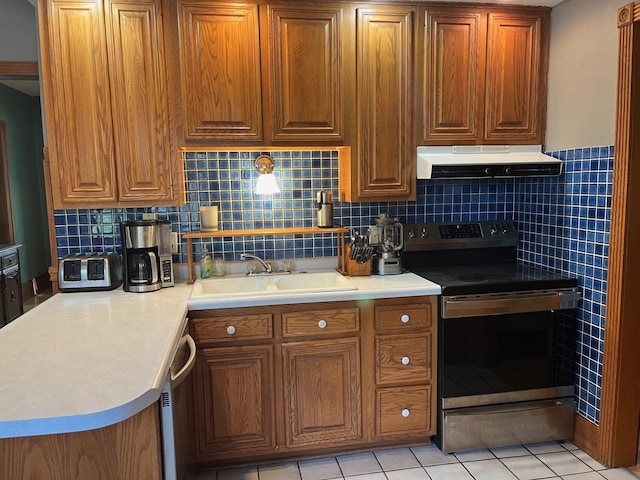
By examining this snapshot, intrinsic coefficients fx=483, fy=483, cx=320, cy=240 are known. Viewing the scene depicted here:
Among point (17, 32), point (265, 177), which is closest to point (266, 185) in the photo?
point (265, 177)

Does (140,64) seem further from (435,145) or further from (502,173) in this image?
(502,173)

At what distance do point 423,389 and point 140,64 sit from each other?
7.05 feet

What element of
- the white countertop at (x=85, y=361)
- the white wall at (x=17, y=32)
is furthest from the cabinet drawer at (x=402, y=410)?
the white wall at (x=17, y=32)

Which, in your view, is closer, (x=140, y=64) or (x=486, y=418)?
(x=140, y=64)

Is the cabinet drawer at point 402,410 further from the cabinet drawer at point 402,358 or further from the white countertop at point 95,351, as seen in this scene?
the white countertop at point 95,351

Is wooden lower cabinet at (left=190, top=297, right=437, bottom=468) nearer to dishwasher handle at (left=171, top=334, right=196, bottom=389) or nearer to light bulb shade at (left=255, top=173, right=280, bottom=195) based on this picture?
dishwasher handle at (left=171, top=334, right=196, bottom=389)

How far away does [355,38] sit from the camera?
2.48 m

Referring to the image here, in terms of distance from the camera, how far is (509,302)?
8.04 feet

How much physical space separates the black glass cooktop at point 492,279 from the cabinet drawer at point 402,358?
30 centimetres

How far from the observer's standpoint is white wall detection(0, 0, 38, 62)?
3.30m

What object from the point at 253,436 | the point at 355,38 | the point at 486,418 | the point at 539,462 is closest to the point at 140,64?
the point at 355,38

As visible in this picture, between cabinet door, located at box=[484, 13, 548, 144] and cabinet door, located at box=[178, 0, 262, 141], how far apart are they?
127 centimetres

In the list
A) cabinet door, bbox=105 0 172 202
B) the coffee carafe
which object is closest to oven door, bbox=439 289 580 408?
the coffee carafe

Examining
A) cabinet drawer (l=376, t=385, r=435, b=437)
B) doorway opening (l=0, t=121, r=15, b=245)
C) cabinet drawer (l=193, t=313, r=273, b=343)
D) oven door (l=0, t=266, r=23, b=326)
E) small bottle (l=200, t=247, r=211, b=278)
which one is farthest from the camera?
doorway opening (l=0, t=121, r=15, b=245)
